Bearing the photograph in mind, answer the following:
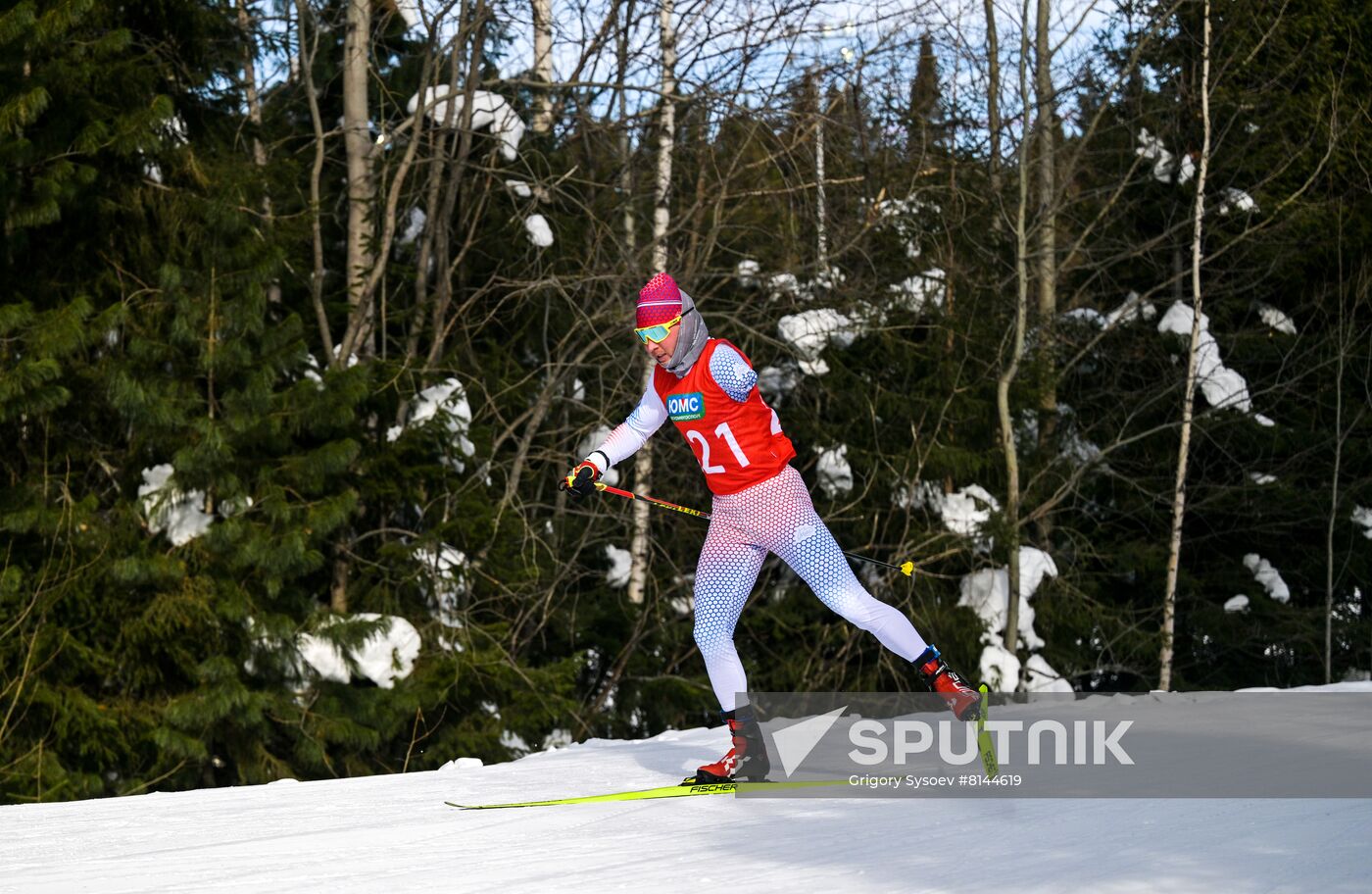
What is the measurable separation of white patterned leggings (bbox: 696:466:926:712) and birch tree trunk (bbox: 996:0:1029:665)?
24.7ft

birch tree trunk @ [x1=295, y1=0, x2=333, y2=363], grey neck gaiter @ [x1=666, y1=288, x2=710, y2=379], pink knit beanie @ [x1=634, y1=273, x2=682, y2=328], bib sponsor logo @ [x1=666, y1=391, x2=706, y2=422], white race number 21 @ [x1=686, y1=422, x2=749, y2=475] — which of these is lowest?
white race number 21 @ [x1=686, y1=422, x2=749, y2=475]

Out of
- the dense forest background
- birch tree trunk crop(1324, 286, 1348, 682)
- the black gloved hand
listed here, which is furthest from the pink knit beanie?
birch tree trunk crop(1324, 286, 1348, 682)

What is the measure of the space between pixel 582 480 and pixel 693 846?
4.39ft

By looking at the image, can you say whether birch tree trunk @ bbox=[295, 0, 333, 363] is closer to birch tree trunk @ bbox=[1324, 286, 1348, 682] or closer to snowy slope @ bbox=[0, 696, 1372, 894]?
snowy slope @ bbox=[0, 696, 1372, 894]

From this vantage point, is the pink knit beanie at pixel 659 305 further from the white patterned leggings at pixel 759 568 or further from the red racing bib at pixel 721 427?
the white patterned leggings at pixel 759 568

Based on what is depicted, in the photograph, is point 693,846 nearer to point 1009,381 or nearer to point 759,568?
point 759,568

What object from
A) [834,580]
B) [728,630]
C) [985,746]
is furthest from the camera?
[728,630]

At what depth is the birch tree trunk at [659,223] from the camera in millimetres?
10883

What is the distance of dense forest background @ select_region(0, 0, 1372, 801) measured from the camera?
849 centimetres

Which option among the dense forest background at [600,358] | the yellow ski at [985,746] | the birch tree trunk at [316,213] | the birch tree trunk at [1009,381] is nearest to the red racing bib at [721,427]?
the yellow ski at [985,746]

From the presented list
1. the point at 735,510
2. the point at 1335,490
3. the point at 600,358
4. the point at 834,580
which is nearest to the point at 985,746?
the point at 834,580

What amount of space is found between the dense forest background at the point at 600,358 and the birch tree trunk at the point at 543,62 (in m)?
0.11

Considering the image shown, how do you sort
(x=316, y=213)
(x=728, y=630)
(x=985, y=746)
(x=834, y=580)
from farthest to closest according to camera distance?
(x=316, y=213) → (x=728, y=630) → (x=834, y=580) → (x=985, y=746)

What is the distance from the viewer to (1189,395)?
1311cm
